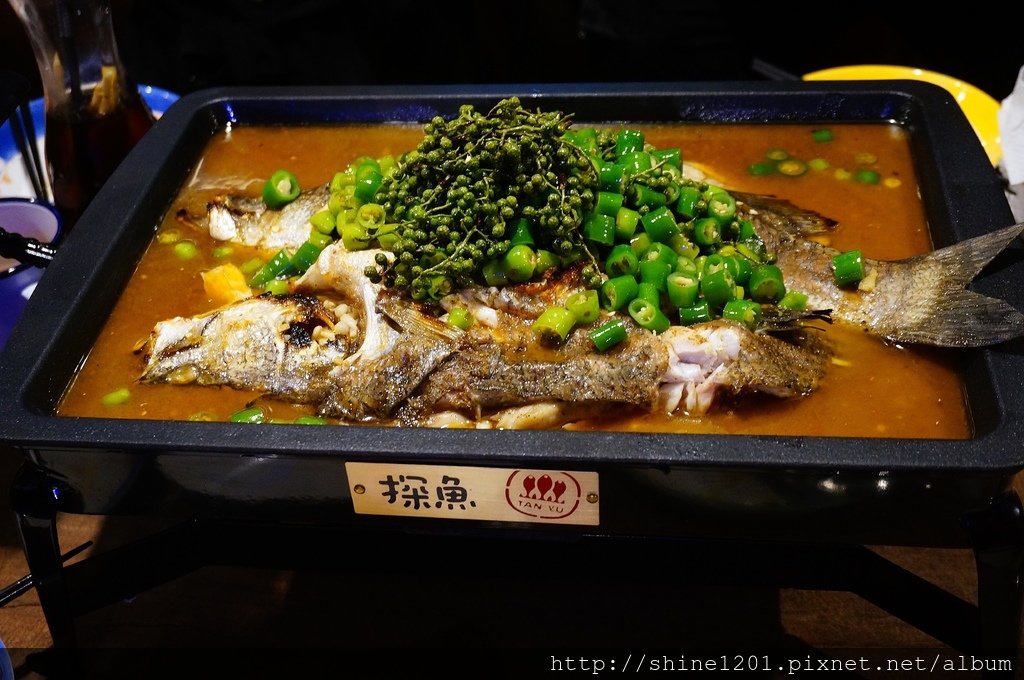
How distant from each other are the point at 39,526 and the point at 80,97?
1441mm

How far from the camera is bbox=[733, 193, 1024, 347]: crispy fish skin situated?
1.75 meters

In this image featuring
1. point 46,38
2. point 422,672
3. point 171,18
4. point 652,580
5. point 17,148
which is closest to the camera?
point 652,580

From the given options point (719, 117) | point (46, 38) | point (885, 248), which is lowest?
point (885, 248)

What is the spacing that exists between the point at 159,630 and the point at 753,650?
145 cm

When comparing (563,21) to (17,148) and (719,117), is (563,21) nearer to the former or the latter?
(719,117)

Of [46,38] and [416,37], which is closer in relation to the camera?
[46,38]

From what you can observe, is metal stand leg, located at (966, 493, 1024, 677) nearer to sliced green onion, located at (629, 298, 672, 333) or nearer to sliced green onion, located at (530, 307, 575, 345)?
sliced green onion, located at (629, 298, 672, 333)

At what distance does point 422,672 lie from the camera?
2025 mm

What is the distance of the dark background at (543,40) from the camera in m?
3.97

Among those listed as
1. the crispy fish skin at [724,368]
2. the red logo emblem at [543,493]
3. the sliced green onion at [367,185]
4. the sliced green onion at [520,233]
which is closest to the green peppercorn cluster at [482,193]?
the sliced green onion at [520,233]

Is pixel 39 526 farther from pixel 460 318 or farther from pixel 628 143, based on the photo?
pixel 628 143

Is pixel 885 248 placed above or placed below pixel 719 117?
below

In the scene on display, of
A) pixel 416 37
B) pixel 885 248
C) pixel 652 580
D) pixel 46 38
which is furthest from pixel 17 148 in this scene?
pixel 885 248

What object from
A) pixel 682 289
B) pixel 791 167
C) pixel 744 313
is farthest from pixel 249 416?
pixel 791 167
